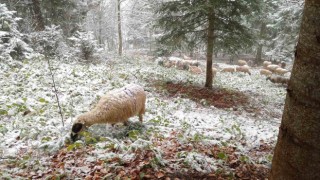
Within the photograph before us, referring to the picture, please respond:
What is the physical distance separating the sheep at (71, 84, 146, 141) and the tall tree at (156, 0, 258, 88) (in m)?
6.27

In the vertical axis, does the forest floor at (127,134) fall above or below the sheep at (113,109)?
below

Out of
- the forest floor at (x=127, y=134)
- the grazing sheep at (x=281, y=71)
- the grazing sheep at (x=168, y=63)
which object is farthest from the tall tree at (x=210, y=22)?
the grazing sheep at (x=281, y=71)

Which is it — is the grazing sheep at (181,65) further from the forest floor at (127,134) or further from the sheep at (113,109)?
the sheep at (113,109)

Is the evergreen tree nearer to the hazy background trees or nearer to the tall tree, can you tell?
the hazy background trees

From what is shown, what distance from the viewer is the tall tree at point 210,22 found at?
11.3 metres

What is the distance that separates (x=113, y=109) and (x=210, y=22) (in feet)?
26.4

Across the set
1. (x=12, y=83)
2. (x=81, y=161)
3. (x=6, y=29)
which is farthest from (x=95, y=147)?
(x=6, y=29)

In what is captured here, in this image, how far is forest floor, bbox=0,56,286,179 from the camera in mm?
3561

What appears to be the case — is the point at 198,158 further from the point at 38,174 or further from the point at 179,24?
the point at 179,24

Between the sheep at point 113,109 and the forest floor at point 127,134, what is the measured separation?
0.25 metres

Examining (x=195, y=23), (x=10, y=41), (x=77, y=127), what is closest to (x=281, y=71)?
(x=195, y=23)

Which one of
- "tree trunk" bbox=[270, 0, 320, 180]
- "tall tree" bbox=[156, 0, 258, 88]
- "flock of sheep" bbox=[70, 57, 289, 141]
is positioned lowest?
"flock of sheep" bbox=[70, 57, 289, 141]

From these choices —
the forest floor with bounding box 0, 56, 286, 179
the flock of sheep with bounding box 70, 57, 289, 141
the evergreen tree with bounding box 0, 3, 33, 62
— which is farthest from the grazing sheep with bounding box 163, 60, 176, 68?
the flock of sheep with bounding box 70, 57, 289, 141

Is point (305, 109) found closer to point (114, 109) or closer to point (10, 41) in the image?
point (114, 109)
